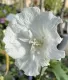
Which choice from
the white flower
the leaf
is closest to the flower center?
the white flower

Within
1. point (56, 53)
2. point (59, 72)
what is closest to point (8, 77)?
point (59, 72)

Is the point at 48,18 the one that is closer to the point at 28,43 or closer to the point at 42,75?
the point at 28,43

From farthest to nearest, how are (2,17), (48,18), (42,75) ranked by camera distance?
(2,17) → (42,75) → (48,18)

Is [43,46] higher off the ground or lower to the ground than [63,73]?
higher

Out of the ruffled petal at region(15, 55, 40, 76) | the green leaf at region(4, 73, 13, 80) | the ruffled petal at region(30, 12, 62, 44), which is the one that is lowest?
the green leaf at region(4, 73, 13, 80)

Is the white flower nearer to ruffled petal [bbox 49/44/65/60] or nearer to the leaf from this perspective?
ruffled petal [bbox 49/44/65/60]

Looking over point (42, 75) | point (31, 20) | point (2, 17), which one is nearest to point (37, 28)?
point (31, 20)
